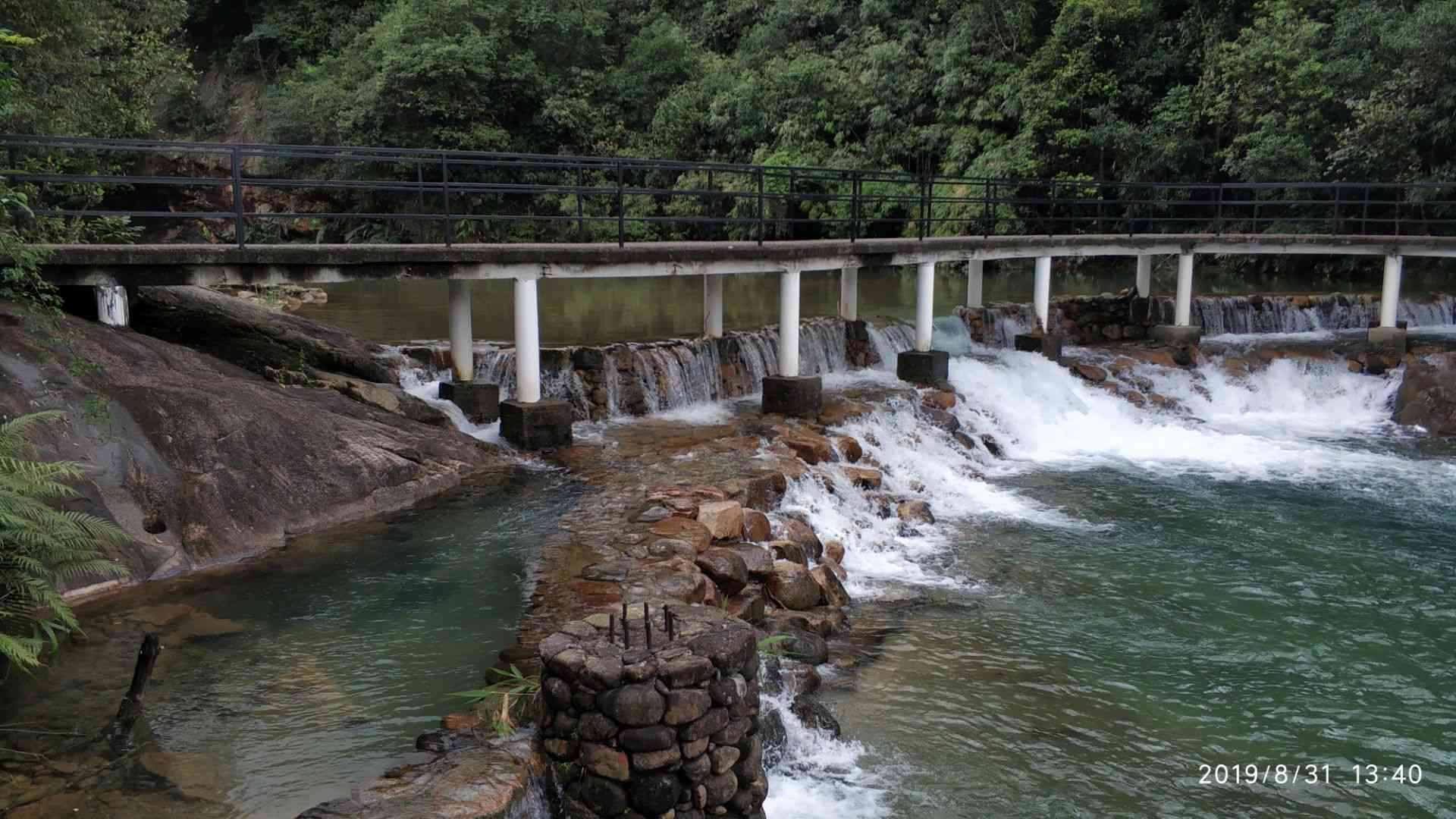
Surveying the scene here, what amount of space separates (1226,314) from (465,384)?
1591 centimetres

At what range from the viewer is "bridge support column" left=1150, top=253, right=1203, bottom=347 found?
2080cm

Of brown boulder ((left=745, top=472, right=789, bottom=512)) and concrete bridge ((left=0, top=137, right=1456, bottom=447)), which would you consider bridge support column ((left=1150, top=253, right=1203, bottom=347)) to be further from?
brown boulder ((left=745, top=472, right=789, bottom=512))

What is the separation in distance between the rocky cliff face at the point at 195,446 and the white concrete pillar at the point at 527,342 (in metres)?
1.64

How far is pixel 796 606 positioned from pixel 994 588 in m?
2.31

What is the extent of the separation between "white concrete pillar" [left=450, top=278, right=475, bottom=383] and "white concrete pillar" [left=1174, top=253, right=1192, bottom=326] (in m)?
13.5

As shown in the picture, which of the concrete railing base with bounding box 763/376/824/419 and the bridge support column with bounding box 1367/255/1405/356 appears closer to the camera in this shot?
the concrete railing base with bounding box 763/376/824/419

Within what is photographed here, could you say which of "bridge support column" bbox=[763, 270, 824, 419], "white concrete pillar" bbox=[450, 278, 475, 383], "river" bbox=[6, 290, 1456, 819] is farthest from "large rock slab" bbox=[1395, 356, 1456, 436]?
"white concrete pillar" bbox=[450, 278, 475, 383]

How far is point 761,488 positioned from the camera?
1138cm

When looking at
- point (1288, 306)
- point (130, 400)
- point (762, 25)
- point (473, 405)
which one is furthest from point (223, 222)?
point (1288, 306)

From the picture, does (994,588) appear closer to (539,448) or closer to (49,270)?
(539,448)

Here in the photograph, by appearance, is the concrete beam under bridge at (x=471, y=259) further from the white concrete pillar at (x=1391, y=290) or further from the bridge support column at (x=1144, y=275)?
the white concrete pillar at (x=1391, y=290)

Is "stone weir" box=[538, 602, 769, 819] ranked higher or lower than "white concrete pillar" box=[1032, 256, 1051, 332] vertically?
lower

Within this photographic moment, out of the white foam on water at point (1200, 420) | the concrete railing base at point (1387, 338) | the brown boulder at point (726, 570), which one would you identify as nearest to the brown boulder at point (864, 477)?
the white foam on water at point (1200, 420)

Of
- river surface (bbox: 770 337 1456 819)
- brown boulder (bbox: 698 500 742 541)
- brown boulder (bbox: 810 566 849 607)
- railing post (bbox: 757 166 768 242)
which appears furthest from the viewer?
railing post (bbox: 757 166 768 242)
